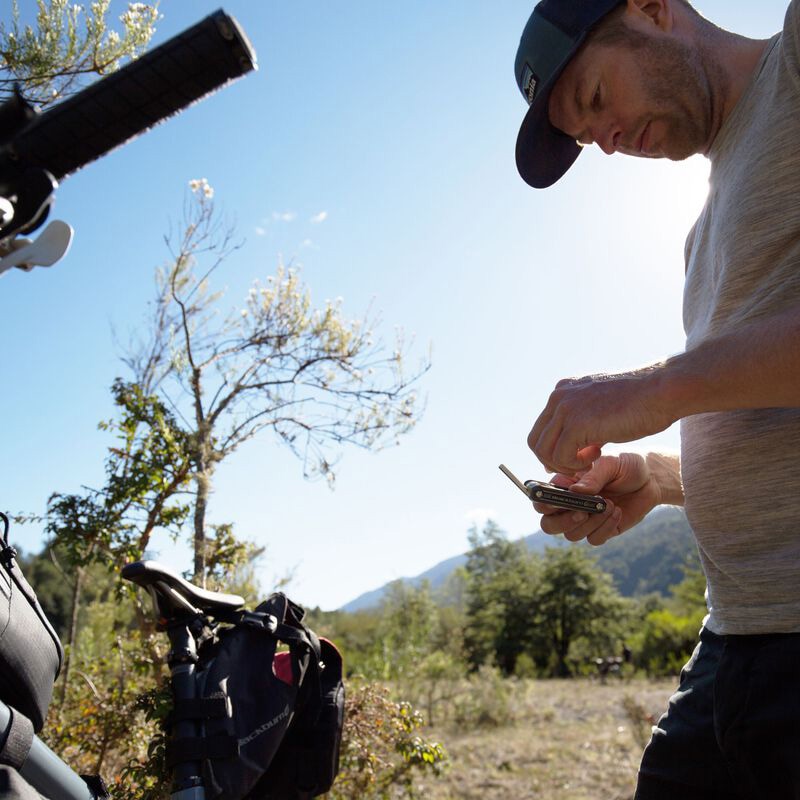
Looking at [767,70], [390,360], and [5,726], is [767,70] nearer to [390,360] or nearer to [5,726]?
[5,726]

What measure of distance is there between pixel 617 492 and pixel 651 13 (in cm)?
102

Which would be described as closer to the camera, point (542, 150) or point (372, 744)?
point (542, 150)

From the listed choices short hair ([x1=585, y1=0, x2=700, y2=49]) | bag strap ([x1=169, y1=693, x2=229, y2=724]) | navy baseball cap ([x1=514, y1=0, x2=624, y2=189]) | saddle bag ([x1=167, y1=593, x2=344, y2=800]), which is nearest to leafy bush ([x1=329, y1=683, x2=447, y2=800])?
saddle bag ([x1=167, y1=593, x2=344, y2=800])

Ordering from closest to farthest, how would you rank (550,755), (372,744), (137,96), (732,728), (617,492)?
(732,728)
(137,96)
(617,492)
(372,744)
(550,755)

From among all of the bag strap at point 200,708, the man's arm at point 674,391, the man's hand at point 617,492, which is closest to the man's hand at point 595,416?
the man's arm at point 674,391

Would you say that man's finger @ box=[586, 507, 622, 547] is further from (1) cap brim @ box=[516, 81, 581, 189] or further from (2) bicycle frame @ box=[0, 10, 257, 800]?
(2) bicycle frame @ box=[0, 10, 257, 800]

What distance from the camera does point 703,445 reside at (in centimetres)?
125

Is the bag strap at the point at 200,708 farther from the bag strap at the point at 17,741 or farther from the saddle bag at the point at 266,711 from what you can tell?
the bag strap at the point at 17,741

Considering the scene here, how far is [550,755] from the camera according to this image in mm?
6695

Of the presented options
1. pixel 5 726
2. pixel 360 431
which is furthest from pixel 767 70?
pixel 360 431

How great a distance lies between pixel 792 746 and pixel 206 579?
3.52 m

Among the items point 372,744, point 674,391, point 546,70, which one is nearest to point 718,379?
point 674,391

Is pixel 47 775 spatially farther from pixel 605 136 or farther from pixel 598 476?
pixel 605 136

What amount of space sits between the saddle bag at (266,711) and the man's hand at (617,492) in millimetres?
884
